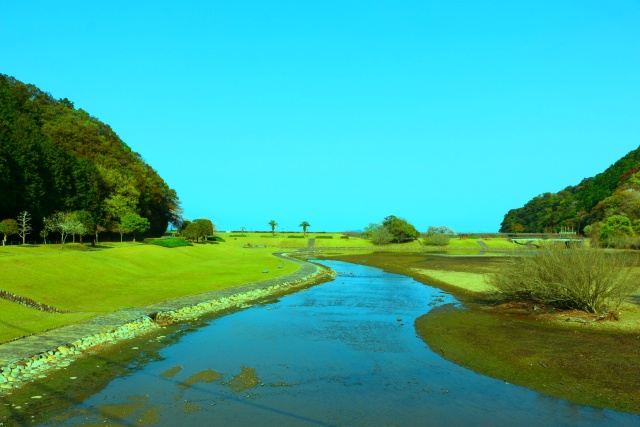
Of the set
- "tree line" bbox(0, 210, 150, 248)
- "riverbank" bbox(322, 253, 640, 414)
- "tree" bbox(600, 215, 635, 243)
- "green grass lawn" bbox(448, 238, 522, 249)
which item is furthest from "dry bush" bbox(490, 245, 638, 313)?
"green grass lawn" bbox(448, 238, 522, 249)

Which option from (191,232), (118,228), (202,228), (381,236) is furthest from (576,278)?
(381,236)

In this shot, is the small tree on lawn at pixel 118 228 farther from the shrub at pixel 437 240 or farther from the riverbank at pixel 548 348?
the shrub at pixel 437 240

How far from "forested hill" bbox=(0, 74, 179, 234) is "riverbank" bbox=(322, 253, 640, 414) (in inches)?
1748

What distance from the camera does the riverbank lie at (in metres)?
13.2

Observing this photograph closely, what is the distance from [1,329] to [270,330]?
9.99 m

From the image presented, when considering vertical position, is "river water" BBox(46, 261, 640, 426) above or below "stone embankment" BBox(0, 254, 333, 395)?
below

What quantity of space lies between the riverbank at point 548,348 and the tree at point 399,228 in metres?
105

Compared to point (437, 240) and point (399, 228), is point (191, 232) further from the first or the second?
point (437, 240)

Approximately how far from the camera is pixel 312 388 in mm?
13391

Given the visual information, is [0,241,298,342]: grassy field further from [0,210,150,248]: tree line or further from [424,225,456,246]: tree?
[424,225,456,246]: tree

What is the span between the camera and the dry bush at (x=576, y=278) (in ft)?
71.5

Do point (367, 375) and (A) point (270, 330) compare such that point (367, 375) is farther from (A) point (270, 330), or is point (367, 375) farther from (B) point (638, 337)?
(B) point (638, 337)

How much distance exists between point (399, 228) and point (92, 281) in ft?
348

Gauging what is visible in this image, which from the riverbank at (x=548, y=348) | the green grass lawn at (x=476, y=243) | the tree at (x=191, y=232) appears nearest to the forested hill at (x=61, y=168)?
the tree at (x=191, y=232)
